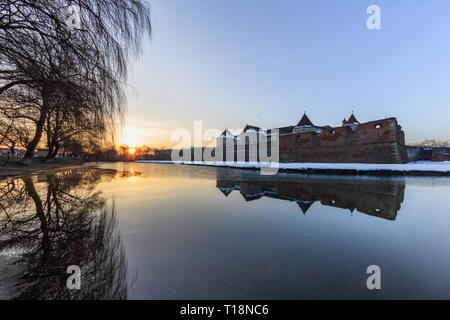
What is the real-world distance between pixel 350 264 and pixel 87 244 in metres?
3.29

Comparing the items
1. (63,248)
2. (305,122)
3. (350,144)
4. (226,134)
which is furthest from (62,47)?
(226,134)

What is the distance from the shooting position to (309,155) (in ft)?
73.4

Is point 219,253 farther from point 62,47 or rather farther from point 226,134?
point 226,134

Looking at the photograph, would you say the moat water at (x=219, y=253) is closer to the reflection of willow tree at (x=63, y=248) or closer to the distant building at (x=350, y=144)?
the reflection of willow tree at (x=63, y=248)

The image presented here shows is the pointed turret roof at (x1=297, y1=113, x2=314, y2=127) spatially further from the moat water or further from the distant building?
the moat water

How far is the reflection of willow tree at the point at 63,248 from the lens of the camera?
1594mm

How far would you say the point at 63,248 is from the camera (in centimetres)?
228

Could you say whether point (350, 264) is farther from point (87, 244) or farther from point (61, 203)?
point (61, 203)

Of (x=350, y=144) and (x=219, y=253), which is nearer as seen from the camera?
(x=219, y=253)

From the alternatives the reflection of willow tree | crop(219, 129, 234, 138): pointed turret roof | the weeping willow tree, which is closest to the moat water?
the reflection of willow tree

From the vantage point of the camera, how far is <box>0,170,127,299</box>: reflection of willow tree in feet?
5.23

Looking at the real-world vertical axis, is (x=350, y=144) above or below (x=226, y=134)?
below
